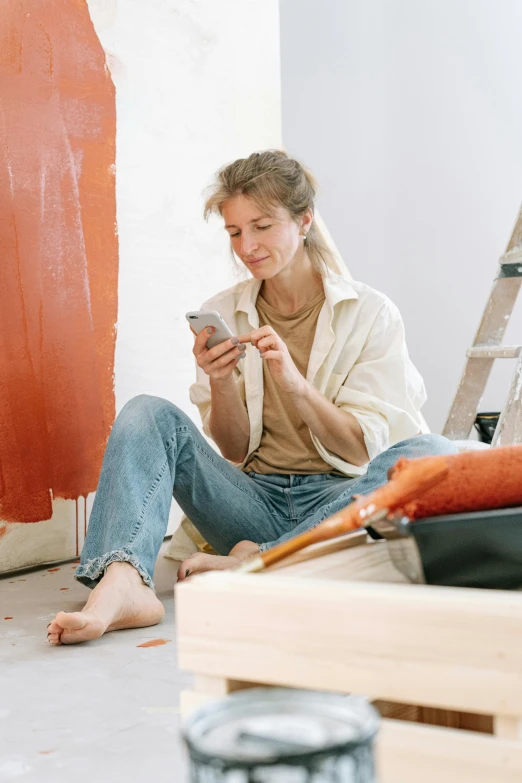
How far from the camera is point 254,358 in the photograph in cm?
185

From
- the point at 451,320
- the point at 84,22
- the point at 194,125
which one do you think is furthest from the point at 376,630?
the point at 451,320

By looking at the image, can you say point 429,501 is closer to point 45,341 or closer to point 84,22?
point 45,341

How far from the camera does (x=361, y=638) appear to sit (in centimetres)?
55

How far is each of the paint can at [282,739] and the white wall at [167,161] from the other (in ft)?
5.62

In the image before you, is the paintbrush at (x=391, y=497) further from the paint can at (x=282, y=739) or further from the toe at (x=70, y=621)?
the toe at (x=70, y=621)

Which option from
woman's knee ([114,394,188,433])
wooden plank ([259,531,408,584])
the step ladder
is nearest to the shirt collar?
woman's knee ([114,394,188,433])

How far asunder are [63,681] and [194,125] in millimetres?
1816

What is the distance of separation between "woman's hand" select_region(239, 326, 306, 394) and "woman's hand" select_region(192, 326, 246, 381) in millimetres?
43

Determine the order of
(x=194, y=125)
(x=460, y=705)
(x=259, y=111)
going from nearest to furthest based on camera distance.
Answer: (x=460, y=705)
(x=194, y=125)
(x=259, y=111)

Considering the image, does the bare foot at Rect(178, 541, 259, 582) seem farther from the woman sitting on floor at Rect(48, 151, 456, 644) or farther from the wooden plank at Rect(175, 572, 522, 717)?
the wooden plank at Rect(175, 572, 522, 717)

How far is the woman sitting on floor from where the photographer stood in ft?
5.02

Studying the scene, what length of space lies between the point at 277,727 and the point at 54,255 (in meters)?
1.82

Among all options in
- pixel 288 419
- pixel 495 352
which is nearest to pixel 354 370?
pixel 288 419

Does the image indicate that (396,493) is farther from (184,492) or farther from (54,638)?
(184,492)
